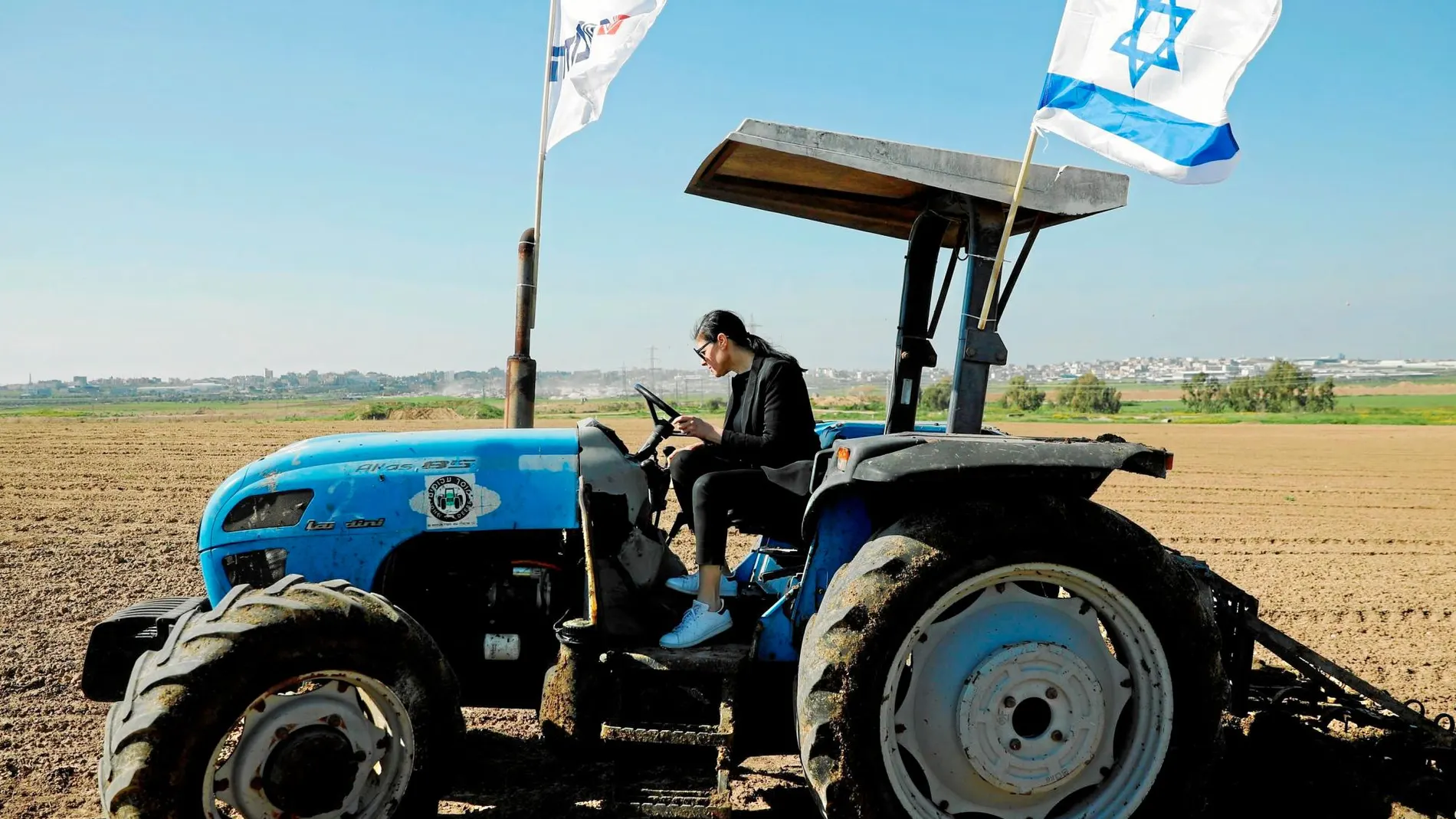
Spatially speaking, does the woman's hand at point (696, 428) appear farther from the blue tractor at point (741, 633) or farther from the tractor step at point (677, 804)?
the tractor step at point (677, 804)

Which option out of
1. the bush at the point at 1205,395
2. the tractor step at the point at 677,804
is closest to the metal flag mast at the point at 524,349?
the tractor step at the point at 677,804

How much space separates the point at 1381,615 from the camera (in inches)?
259

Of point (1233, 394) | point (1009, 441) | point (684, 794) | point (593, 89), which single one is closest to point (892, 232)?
point (1009, 441)

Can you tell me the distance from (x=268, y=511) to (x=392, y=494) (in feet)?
1.51

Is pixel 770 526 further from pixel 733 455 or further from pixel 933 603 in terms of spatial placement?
pixel 933 603

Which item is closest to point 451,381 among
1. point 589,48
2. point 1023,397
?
point 1023,397

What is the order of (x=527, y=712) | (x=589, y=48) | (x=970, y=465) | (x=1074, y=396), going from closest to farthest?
(x=970, y=465), (x=527, y=712), (x=589, y=48), (x=1074, y=396)

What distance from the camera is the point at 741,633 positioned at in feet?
12.4

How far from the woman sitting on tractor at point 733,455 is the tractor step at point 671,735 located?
348 millimetres

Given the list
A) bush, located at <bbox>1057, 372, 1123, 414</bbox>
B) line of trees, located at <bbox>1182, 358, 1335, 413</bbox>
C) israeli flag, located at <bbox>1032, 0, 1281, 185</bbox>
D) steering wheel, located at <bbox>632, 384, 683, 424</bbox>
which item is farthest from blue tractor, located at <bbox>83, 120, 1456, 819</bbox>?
line of trees, located at <bbox>1182, 358, 1335, 413</bbox>

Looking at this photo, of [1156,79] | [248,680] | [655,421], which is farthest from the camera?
[655,421]

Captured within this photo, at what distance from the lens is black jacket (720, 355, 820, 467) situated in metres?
3.77

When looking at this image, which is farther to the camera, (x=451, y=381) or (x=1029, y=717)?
(x=451, y=381)

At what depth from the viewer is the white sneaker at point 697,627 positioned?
3529 millimetres
